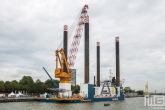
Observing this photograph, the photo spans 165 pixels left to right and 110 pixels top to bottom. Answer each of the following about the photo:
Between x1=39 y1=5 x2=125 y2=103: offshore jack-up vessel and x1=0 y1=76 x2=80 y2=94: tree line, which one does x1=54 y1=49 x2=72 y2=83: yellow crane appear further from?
x1=0 y1=76 x2=80 y2=94: tree line

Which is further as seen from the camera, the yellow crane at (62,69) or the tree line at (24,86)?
the tree line at (24,86)

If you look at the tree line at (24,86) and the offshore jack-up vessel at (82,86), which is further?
the tree line at (24,86)

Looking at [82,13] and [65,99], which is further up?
[82,13]

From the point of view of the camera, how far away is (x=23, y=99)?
89.7m

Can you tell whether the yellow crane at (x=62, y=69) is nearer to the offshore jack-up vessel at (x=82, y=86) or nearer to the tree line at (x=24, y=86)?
the offshore jack-up vessel at (x=82, y=86)

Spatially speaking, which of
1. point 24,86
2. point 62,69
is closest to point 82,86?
point 62,69

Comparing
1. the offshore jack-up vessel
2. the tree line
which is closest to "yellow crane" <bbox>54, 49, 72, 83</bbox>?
the offshore jack-up vessel

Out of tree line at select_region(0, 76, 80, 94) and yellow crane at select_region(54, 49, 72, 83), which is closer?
yellow crane at select_region(54, 49, 72, 83)

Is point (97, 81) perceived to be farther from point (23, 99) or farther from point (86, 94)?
point (23, 99)

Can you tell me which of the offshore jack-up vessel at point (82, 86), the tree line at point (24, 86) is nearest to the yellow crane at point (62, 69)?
the offshore jack-up vessel at point (82, 86)

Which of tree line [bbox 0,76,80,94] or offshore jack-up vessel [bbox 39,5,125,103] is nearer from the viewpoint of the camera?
offshore jack-up vessel [bbox 39,5,125,103]

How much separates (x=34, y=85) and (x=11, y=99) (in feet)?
138

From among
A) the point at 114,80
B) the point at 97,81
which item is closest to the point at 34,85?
the point at 97,81

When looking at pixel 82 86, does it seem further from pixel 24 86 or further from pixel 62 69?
pixel 24 86
